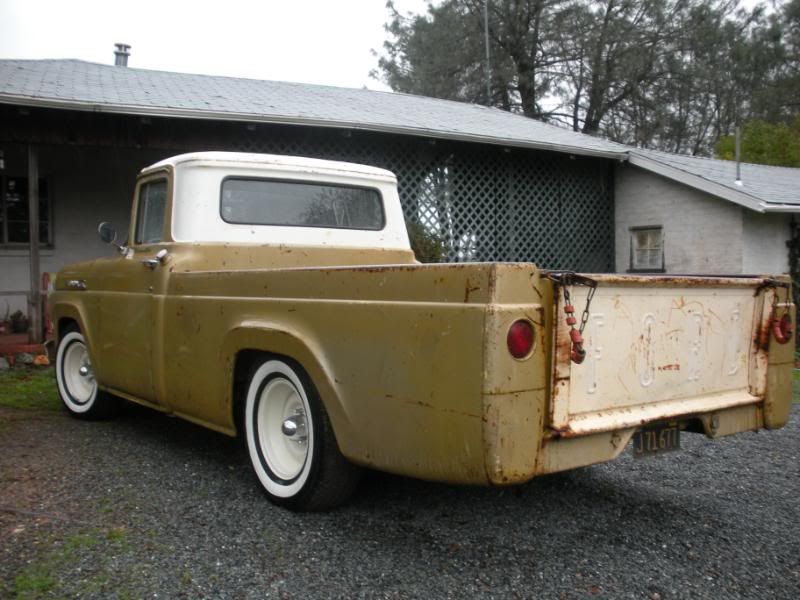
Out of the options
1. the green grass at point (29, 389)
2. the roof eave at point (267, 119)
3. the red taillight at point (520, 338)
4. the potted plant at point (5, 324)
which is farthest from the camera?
the potted plant at point (5, 324)

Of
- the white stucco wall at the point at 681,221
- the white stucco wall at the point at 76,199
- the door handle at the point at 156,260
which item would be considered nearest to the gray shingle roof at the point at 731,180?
the white stucco wall at the point at 681,221

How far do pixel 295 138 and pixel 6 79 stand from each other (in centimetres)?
350

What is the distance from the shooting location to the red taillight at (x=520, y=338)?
259 centimetres

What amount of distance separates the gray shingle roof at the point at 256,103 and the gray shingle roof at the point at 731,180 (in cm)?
65

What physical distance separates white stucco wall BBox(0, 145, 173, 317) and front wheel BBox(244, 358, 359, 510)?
7770mm

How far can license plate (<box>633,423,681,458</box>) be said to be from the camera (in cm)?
317

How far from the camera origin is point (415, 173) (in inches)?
432

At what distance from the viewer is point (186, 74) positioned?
12.3 metres

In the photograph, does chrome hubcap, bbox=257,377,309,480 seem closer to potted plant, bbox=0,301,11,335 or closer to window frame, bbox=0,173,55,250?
potted plant, bbox=0,301,11,335

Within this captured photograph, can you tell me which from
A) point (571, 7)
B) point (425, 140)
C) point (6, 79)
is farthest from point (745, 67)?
point (6, 79)

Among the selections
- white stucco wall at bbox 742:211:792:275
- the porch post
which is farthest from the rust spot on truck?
white stucco wall at bbox 742:211:792:275

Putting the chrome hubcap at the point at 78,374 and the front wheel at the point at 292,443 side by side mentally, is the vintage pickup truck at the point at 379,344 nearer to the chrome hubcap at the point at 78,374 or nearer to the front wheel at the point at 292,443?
the front wheel at the point at 292,443

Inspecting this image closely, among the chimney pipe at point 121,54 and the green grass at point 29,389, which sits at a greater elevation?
the chimney pipe at point 121,54

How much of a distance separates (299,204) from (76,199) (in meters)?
7.41
